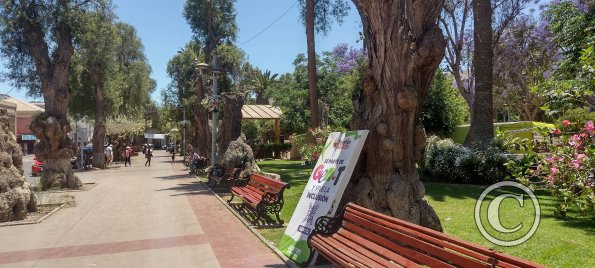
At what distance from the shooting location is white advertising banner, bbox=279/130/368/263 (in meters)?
6.16

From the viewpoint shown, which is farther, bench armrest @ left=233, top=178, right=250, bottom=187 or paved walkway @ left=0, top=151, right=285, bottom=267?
bench armrest @ left=233, top=178, right=250, bottom=187

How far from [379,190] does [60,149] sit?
47.5 feet

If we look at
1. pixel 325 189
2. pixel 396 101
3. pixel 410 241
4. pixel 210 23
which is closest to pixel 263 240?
pixel 325 189

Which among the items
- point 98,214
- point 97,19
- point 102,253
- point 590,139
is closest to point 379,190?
point 590,139

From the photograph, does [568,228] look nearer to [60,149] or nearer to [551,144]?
[551,144]

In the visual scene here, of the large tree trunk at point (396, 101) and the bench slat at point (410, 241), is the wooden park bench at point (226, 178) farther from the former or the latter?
the bench slat at point (410, 241)

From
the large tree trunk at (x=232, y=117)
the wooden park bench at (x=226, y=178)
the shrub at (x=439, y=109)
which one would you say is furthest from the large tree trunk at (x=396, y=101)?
the shrub at (x=439, y=109)

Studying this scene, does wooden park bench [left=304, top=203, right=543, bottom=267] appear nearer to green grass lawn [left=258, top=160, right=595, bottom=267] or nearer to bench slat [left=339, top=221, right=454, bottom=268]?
bench slat [left=339, top=221, right=454, bottom=268]

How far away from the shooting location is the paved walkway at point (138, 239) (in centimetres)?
656

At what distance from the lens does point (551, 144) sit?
507 centimetres

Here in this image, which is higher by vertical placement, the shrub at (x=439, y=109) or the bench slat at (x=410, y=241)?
the shrub at (x=439, y=109)

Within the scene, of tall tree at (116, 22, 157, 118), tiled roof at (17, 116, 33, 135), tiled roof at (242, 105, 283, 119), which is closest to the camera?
tall tree at (116, 22, 157, 118)

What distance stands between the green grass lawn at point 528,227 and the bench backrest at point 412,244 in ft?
7.76

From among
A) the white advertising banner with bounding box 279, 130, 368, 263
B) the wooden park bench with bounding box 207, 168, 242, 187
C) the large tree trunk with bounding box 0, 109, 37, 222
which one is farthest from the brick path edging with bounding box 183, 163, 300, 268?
the large tree trunk with bounding box 0, 109, 37, 222
